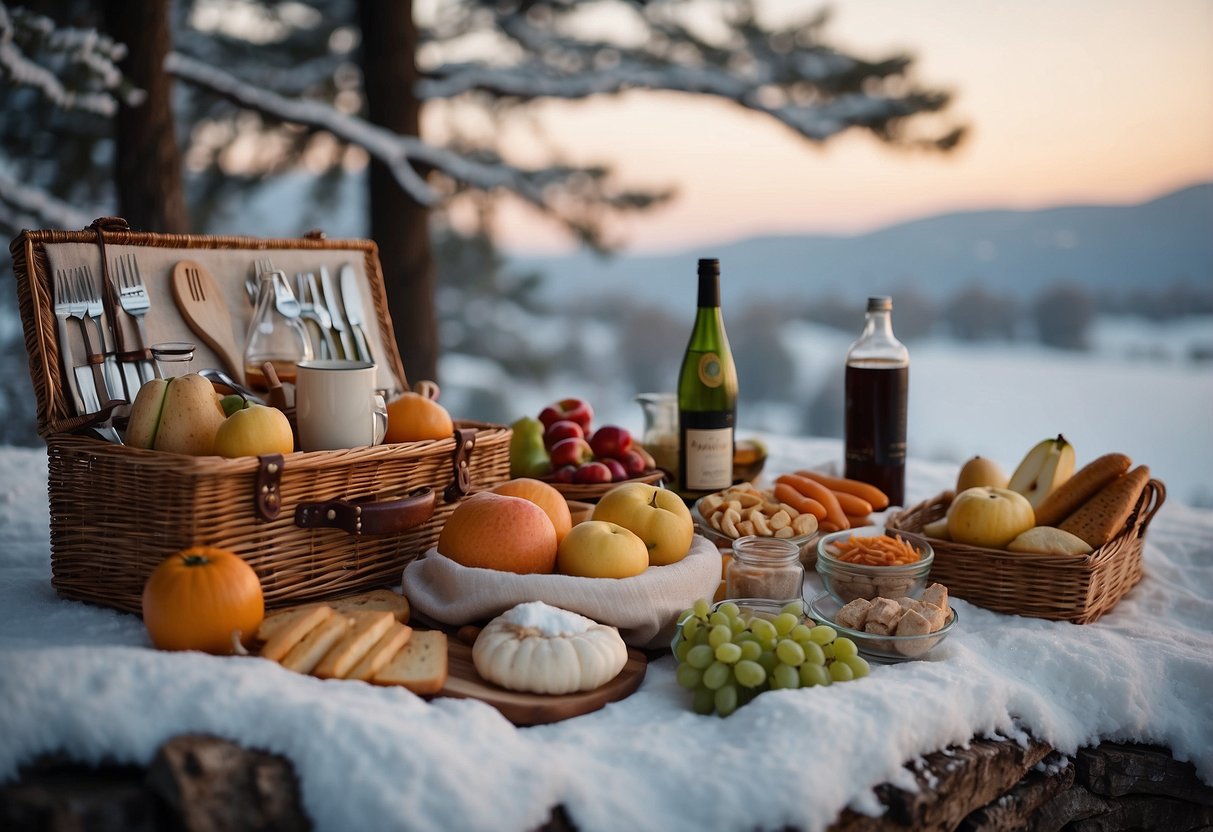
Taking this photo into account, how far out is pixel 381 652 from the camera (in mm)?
1230

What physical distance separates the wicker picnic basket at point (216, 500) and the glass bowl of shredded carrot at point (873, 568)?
24.4 inches

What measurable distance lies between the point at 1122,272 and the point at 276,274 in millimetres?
5028

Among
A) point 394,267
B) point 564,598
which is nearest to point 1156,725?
point 564,598

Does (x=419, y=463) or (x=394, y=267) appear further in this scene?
(x=394, y=267)

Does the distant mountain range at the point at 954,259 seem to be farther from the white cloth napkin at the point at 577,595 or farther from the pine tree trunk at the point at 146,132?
the white cloth napkin at the point at 577,595

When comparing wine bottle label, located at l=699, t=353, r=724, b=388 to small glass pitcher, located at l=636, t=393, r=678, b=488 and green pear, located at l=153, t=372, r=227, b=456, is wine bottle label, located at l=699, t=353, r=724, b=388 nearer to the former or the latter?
small glass pitcher, located at l=636, t=393, r=678, b=488

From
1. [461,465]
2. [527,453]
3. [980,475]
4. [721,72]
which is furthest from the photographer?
[721,72]

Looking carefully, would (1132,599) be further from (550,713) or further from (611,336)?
(611,336)

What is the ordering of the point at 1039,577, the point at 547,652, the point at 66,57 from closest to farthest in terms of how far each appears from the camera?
1. the point at 547,652
2. the point at 1039,577
3. the point at 66,57

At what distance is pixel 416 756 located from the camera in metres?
1.00

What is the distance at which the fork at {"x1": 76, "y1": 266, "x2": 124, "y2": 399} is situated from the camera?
162cm

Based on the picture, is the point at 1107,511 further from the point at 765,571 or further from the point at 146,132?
the point at 146,132

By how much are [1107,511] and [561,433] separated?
1.05 metres

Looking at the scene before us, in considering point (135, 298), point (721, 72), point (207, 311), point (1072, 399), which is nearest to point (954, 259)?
point (1072, 399)
